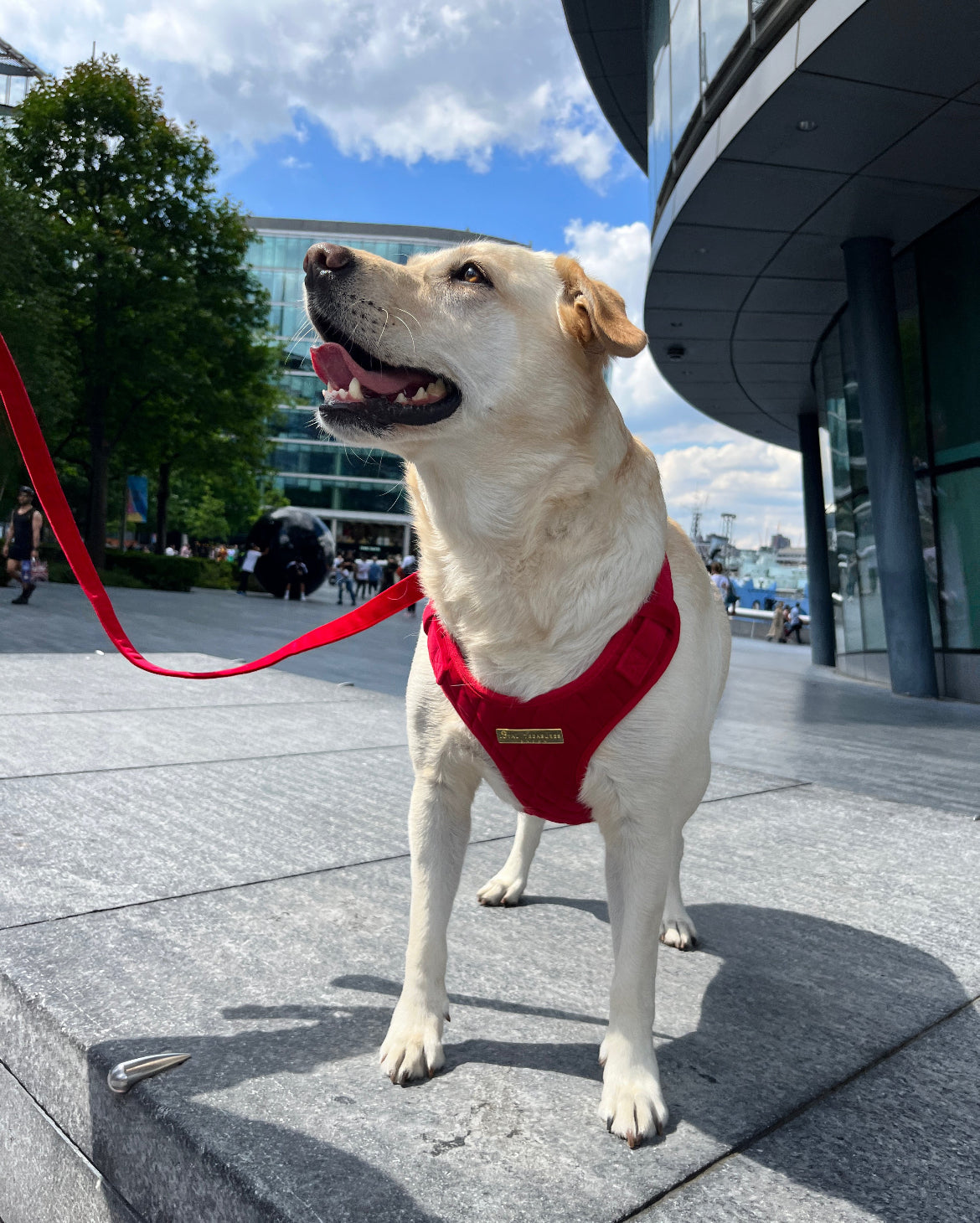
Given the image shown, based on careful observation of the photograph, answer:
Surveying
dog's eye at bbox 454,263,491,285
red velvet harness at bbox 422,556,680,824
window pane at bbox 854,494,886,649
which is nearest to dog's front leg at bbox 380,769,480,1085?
red velvet harness at bbox 422,556,680,824

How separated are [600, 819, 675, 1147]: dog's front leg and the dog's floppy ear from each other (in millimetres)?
1186

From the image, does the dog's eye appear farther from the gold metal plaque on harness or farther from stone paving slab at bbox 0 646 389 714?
stone paving slab at bbox 0 646 389 714

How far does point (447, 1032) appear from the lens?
A: 2307mm

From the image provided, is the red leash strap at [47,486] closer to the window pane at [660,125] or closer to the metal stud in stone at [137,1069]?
the metal stud in stone at [137,1069]

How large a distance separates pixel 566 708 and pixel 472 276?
3.81ft

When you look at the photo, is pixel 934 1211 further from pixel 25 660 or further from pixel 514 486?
pixel 25 660

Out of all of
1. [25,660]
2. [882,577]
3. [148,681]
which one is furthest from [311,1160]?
[882,577]

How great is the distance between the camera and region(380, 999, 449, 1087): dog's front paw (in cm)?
206

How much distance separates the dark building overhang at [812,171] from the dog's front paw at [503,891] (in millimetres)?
8824

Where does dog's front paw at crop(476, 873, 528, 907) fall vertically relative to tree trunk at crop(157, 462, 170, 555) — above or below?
below

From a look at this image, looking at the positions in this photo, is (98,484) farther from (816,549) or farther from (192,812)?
(192,812)

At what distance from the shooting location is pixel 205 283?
28.8 meters

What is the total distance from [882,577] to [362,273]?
522 inches

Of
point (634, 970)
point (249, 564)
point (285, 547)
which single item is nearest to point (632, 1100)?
point (634, 970)
